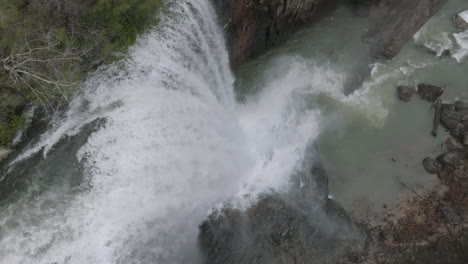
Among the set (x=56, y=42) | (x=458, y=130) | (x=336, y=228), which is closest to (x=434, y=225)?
(x=336, y=228)

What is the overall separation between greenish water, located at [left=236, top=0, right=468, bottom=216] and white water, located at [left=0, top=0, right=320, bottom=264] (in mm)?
1102

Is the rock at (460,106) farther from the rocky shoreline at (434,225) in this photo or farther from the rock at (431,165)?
the rock at (431,165)

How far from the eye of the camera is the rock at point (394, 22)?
14.1 metres

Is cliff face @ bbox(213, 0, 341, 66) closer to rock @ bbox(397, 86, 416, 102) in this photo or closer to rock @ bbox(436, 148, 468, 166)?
rock @ bbox(397, 86, 416, 102)

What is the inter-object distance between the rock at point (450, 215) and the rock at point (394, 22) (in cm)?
646

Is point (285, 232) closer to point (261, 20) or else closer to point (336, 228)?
point (336, 228)

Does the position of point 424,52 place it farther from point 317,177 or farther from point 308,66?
point 317,177

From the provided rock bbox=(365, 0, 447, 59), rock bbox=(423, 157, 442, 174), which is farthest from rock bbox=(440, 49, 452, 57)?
rock bbox=(423, 157, 442, 174)

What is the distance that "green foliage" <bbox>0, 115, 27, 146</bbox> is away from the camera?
349 inches

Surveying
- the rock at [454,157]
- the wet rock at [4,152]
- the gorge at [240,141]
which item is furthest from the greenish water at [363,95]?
the wet rock at [4,152]

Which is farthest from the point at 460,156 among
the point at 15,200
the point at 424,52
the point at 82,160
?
the point at 15,200

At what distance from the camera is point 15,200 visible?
26.6 ft

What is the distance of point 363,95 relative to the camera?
43.3 feet

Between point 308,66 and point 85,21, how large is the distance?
28.1 ft
